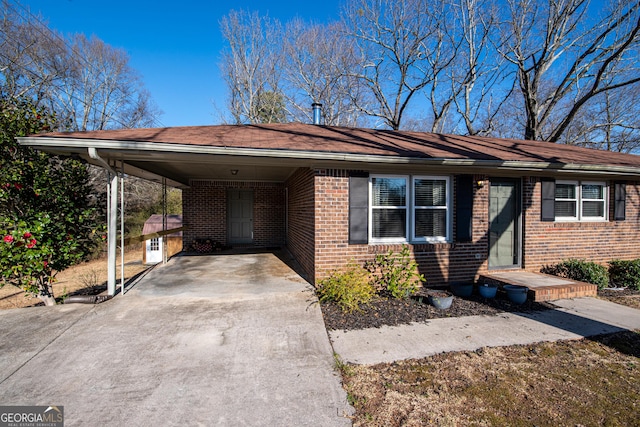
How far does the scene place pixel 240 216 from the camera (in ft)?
36.0

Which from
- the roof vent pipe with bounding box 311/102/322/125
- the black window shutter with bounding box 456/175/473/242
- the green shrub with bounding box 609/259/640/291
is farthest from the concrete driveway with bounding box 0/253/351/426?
the green shrub with bounding box 609/259/640/291

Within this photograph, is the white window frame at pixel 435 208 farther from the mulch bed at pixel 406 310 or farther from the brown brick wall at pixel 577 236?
the brown brick wall at pixel 577 236

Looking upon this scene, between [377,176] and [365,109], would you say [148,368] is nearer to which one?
[377,176]

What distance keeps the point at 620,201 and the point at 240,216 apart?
1071 centimetres

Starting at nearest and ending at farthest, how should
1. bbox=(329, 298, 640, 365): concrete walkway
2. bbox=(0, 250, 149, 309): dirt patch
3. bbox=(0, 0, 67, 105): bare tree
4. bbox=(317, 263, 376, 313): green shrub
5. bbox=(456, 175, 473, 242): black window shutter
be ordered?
1. bbox=(329, 298, 640, 365): concrete walkway
2. bbox=(317, 263, 376, 313): green shrub
3. bbox=(456, 175, 473, 242): black window shutter
4. bbox=(0, 250, 149, 309): dirt patch
5. bbox=(0, 0, 67, 105): bare tree

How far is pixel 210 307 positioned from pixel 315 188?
2.58 metres

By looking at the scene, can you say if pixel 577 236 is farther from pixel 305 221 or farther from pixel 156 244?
pixel 156 244

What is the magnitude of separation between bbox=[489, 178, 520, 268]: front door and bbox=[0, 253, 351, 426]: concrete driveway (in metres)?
4.29

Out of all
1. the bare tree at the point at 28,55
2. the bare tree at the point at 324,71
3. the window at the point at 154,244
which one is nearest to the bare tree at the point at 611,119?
the bare tree at the point at 324,71

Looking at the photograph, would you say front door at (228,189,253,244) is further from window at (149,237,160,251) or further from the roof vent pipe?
the roof vent pipe

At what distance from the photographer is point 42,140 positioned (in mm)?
4094

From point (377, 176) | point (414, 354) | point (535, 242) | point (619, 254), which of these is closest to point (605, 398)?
point (414, 354)

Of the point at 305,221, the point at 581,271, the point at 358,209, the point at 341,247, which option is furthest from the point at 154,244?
the point at 581,271

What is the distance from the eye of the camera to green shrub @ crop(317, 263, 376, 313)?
4.58m
